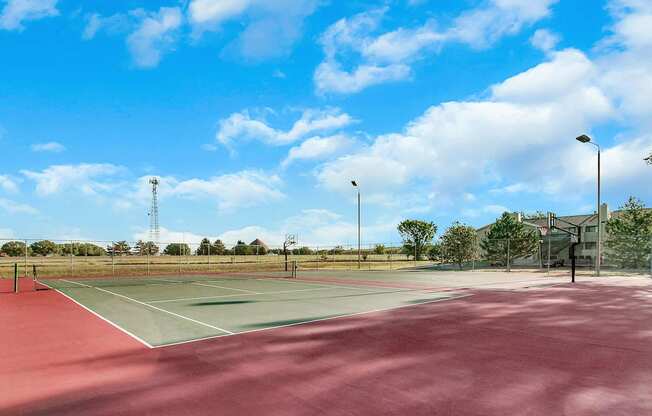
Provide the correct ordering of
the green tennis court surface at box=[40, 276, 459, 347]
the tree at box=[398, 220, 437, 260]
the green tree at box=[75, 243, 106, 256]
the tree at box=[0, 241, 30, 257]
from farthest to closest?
the tree at box=[398, 220, 437, 260], the green tree at box=[75, 243, 106, 256], the tree at box=[0, 241, 30, 257], the green tennis court surface at box=[40, 276, 459, 347]

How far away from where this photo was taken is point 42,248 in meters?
35.0

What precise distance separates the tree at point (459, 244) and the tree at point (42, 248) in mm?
36638

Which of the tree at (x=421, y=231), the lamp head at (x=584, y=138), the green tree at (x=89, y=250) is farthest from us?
the tree at (x=421, y=231)

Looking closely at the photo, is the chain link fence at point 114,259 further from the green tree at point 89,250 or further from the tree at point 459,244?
the tree at point 459,244

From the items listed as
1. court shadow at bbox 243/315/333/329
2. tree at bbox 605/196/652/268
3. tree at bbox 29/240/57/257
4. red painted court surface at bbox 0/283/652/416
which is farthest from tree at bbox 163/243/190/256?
tree at bbox 605/196/652/268

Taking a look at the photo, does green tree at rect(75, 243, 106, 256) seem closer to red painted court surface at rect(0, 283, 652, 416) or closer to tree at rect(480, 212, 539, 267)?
red painted court surface at rect(0, 283, 652, 416)

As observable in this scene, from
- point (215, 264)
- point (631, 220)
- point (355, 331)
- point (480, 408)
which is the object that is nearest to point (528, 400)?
point (480, 408)

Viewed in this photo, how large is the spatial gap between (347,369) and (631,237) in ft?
119

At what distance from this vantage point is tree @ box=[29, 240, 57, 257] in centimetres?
3173

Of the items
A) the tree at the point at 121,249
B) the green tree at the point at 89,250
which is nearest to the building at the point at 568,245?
the tree at the point at 121,249

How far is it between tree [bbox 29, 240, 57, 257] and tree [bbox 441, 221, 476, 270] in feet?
120

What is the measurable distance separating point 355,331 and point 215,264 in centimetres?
3318

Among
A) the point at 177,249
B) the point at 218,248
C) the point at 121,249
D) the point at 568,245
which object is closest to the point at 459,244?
the point at 568,245

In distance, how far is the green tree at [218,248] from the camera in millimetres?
37906
